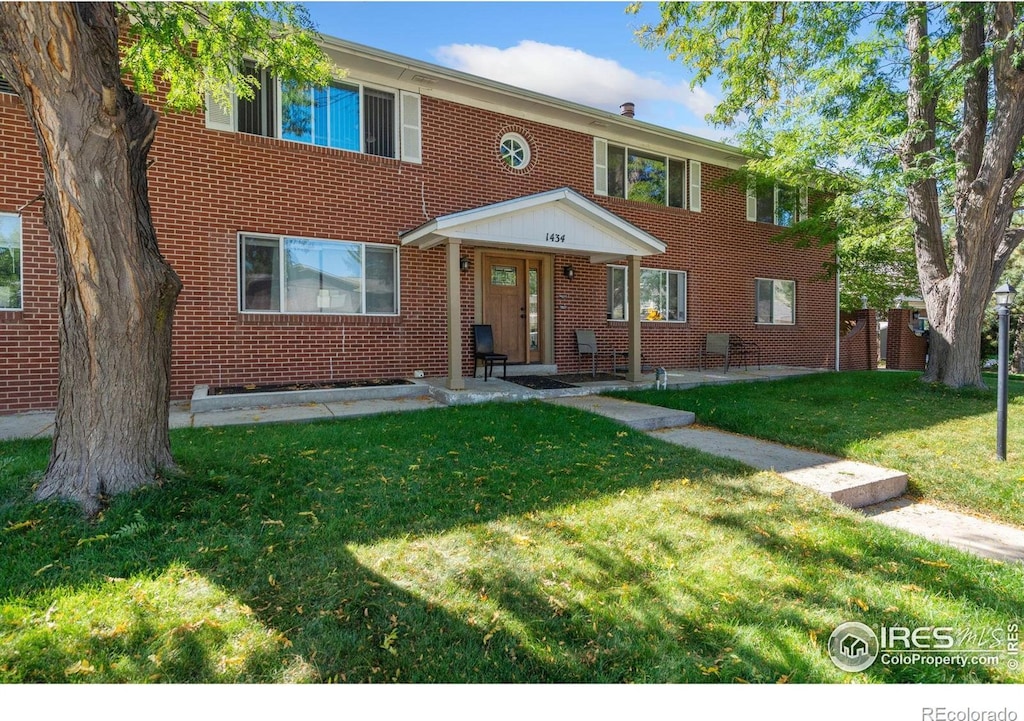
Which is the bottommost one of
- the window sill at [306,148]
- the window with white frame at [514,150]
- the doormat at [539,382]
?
the doormat at [539,382]

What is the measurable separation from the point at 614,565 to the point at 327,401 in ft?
19.1

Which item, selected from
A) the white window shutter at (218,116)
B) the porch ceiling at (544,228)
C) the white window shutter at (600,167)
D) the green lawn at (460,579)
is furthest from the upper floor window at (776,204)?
the white window shutter at (218,116)

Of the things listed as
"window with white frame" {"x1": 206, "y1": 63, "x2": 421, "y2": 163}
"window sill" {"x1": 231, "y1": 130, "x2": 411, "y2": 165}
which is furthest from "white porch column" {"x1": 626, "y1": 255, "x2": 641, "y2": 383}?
"window sill" {"x1": 231, "y1": 130, "x2": 411, "y2": 165}

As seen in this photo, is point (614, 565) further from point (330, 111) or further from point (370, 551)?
point (330, 111)

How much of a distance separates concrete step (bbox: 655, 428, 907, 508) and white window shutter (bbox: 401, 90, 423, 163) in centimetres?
642

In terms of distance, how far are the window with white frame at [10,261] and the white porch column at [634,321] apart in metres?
8.95

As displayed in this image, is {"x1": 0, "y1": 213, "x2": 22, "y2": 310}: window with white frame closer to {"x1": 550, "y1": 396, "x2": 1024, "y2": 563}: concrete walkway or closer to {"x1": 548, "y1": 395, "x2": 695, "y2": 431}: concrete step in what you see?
{"x1": 548, "y1": 395, "x2": 695, "y2": 431}: concrete step

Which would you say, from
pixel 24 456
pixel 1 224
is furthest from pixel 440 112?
pixel 24 456

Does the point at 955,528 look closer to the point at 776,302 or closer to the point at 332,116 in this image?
the point at 332,116

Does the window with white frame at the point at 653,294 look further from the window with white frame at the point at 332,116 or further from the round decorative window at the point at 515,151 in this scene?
the window with white frame at the point at 332,116

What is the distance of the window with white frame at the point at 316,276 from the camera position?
8.36 m

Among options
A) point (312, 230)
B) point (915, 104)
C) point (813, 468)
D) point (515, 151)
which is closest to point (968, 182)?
point (915, 104)

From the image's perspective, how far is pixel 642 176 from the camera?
12.0 meters

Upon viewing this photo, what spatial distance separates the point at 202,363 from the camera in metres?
8.02
